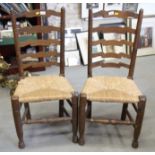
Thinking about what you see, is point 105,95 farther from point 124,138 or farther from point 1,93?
point 1,93

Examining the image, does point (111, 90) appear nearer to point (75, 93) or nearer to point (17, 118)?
point (75, 93)

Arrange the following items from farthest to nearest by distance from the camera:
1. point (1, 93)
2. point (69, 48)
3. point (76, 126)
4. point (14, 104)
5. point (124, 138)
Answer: point (69, 48)
point (1, 93)
point (124, 138)
point (76, 126)
point (14, 104)

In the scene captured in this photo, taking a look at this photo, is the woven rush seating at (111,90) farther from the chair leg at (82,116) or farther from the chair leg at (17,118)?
the chair leg at (17,118)

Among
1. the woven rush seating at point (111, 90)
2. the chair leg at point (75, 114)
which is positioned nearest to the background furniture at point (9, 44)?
the woven rush seating at point (111, 90)

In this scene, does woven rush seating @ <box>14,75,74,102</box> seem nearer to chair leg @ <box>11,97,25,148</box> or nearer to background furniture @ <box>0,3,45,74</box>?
chair leg @ <box>11,97,25,148</box>

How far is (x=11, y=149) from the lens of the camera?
7.38ft

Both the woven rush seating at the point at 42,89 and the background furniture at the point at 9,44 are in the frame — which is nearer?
the woven rush seating at the point at 42,89

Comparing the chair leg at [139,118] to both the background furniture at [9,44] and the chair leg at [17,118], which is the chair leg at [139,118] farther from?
the background furniture at [9,44]

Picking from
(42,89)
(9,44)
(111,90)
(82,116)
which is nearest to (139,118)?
(111,90)


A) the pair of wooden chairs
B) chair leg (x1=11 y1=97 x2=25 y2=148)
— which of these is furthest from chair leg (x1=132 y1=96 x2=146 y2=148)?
chair leg (x1=11 y1=97 x2=25 y2=148)

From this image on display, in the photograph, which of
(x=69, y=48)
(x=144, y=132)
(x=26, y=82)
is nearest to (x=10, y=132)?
(x=26, y=82)

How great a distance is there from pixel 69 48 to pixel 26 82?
164 centimetres

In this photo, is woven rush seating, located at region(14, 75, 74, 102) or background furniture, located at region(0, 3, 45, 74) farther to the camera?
background furniture, located at region(0, 3, 45, 74)

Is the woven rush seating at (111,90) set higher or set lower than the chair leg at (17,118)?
higher
